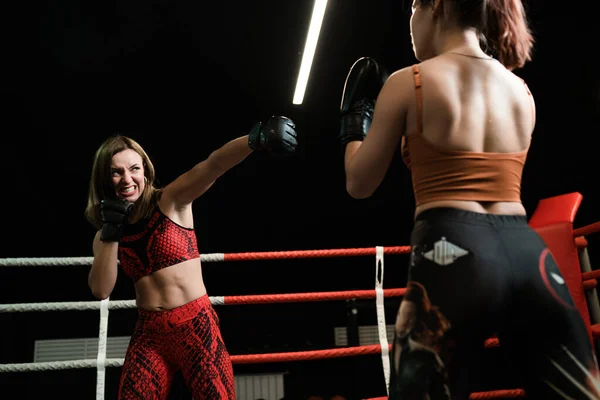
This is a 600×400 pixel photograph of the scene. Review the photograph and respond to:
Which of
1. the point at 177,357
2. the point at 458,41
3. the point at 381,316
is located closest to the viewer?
the point at 458,41

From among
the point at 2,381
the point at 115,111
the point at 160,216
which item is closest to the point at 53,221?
the point at 2,381

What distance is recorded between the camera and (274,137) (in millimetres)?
1989

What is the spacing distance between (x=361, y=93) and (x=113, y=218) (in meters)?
1.10

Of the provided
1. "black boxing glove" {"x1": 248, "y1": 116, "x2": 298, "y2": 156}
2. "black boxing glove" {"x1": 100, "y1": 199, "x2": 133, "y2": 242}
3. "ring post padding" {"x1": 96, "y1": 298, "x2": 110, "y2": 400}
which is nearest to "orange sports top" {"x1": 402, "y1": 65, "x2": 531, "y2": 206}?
"black boxing glove" {"x1": 248, "y1": 116, "x2": 298, "y2": 156}

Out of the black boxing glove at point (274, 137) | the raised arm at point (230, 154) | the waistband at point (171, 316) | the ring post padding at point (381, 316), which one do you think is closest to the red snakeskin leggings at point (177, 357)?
the waistband at point (171, 316)

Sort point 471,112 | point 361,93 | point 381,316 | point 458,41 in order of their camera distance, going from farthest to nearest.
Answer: point 381,316 < point 361,93 < point 458,41 < point 471,112

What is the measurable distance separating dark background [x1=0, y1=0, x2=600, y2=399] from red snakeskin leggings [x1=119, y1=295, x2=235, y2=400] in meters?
1.46

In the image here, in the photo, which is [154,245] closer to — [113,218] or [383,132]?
[113,218]

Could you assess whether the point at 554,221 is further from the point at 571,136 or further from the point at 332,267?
the point at 332,267

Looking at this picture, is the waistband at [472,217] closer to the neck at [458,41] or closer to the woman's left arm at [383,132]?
the woman's left arm at [383,132]

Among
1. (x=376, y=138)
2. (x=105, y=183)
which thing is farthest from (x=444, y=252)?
(x=105, y=183)

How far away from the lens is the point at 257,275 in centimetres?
1027

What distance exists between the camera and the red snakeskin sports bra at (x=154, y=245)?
1.99m

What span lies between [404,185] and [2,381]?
24.9 ft
